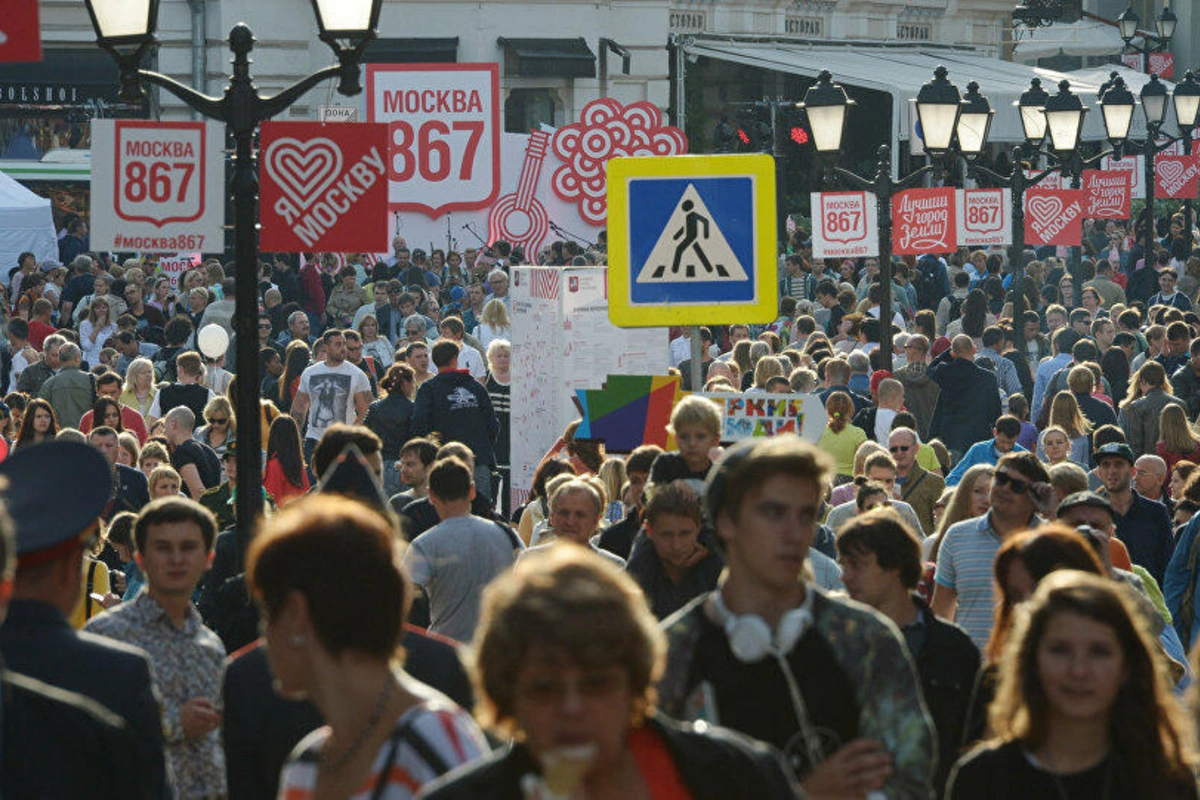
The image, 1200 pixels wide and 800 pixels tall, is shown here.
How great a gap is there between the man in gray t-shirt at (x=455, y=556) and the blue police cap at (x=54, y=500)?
12.5 ft

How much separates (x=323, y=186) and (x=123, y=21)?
116 cm

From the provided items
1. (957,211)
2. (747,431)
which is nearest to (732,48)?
(957,211)

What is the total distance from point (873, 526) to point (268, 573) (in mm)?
2996

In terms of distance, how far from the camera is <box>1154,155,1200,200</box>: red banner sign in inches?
1276

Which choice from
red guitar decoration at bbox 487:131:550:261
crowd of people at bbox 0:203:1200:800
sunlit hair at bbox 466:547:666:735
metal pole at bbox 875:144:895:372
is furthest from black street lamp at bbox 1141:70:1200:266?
sunlit hair at bbox 466:547:666:735

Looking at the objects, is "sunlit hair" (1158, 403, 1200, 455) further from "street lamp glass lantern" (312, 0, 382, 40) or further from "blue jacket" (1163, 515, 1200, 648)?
"street lamp glass lantern" (312, 0, 382, 40)

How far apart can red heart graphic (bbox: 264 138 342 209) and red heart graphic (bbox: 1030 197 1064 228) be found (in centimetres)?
1277

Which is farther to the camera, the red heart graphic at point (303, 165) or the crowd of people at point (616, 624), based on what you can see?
the red heart graphic at point (303, 165)

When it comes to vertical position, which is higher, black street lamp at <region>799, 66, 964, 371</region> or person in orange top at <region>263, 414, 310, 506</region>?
black street lamp at <region>799, 66, 964, 371</region>

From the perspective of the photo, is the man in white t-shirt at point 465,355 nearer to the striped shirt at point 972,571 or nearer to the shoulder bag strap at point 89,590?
the shoulder bag strap at point 89,590

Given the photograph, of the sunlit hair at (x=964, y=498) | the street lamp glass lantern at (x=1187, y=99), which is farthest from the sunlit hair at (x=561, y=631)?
the street lamp glass lantern at (x=1187, y=99)

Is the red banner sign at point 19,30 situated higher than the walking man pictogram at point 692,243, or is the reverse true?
the red banner sign at point 19,30

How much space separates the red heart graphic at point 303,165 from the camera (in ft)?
34.5

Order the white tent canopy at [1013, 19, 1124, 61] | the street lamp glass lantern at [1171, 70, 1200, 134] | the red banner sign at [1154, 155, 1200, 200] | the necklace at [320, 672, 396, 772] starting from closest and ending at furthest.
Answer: the necklace at [320, 672, 396, 772]
the street lamp glass lantern at [1171, 70, 1200, 134]
the red banner sign at [1154, 155, 1200, 200]
the white tent canopy at [1013, 19, 1124, 61]
